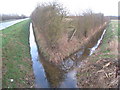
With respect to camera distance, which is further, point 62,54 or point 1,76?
point 62,54

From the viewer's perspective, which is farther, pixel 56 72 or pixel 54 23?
pixel 54 23

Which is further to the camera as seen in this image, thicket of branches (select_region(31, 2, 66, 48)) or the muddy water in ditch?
thicket of branches (select_region(31, 2, 66, 48))

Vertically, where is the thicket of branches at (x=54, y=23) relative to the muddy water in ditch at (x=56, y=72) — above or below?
above

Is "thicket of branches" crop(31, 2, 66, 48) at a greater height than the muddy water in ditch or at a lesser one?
greater

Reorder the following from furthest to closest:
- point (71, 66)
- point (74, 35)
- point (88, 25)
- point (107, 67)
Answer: point (88, 25) < point (74, 35) < point (71, 66) < point (107, 67)

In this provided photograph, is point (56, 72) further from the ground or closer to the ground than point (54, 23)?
closer to the ground

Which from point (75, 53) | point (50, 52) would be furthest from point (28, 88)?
point (75, 53)

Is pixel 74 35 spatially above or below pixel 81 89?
above

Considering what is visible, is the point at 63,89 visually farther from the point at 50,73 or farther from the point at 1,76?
the point at 1,76

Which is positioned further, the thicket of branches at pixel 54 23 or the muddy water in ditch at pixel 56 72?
the thicket of branches at pixel 54 23

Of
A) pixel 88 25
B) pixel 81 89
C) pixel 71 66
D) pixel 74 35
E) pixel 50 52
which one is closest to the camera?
pixel 81 89

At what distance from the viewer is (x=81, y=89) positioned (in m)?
12.6

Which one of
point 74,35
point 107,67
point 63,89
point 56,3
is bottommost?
point 63,89

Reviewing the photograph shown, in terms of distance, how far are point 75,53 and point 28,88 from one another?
12017 mm
